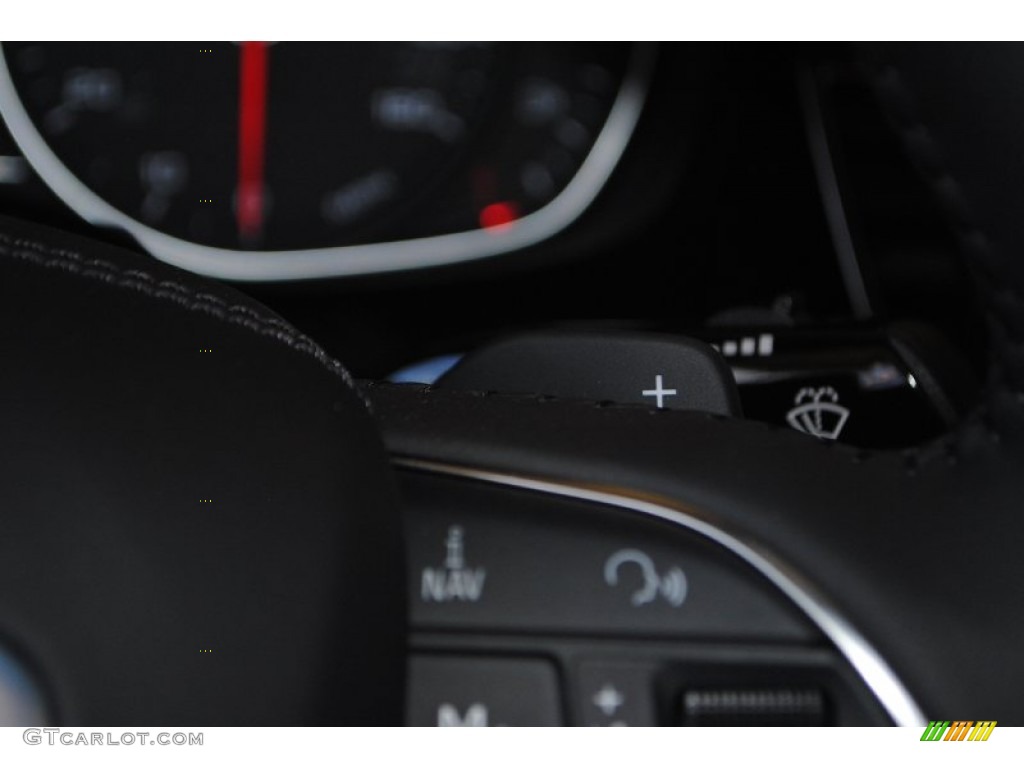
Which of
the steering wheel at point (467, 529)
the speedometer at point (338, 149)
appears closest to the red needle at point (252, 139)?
the speedometer at point (338, 149)

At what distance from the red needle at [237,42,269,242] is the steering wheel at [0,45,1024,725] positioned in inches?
34.6

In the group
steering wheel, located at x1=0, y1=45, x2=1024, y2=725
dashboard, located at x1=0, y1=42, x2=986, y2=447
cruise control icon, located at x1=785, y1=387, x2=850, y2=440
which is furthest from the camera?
dashboard, located at x1=0, y1=42, x2=986, y2=447

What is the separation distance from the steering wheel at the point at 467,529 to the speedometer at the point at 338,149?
0.88 metres

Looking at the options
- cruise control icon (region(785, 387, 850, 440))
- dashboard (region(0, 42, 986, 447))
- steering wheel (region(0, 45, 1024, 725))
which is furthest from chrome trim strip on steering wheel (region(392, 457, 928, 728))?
dashboard (region(0, 42, 986, 447))

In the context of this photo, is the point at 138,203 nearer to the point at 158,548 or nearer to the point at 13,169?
the point at 13,169

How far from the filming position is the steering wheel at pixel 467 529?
33 centimetres
